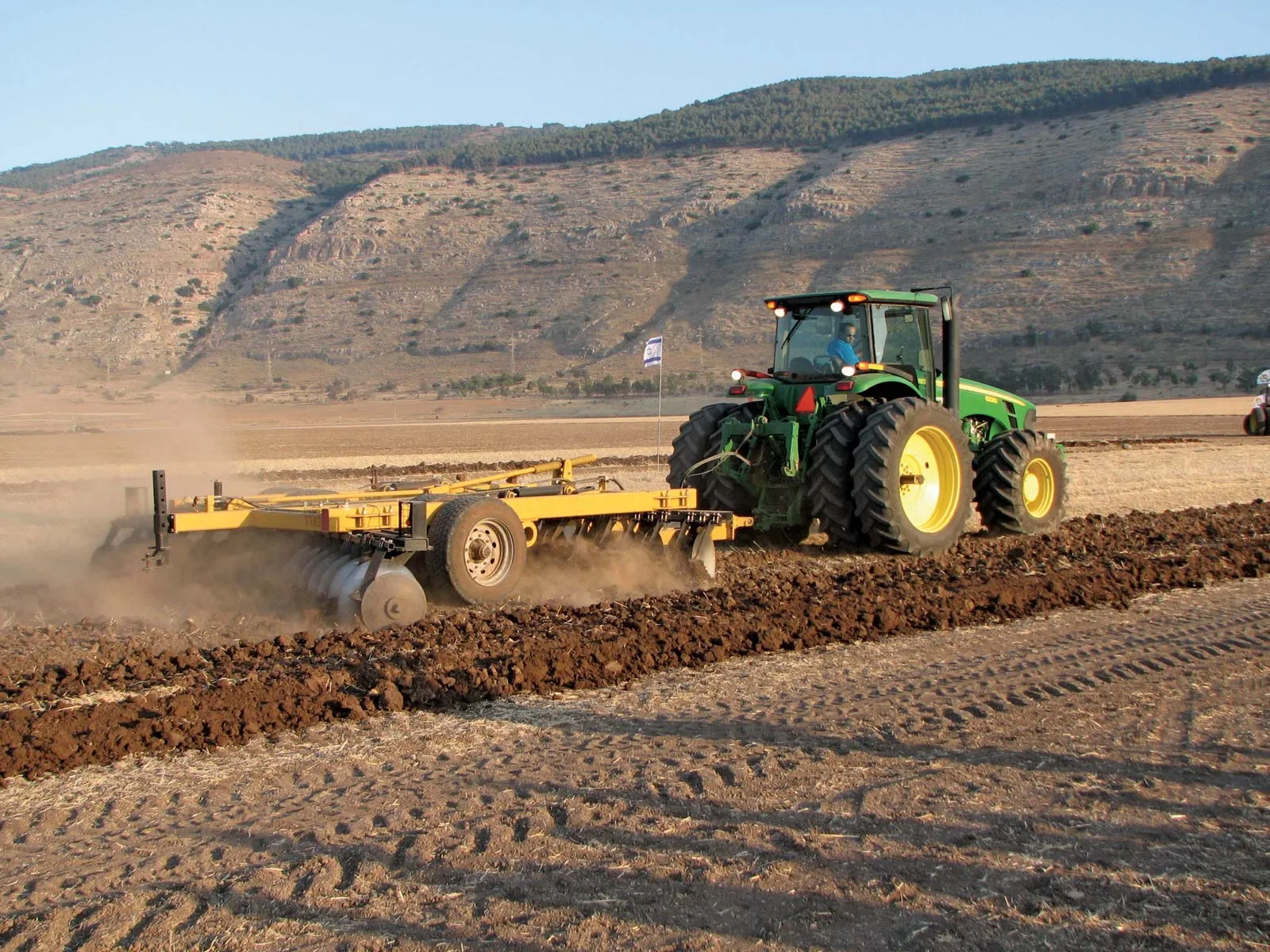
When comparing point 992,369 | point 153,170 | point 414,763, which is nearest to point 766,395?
point 414,763

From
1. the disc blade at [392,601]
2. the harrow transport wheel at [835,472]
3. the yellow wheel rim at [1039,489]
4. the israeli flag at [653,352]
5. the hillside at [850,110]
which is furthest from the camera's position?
the hillside at [850,110]

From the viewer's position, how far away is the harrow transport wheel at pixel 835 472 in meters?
9.94

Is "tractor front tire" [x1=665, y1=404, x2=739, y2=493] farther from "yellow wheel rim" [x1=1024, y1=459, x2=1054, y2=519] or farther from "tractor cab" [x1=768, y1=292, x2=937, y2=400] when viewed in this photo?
"yellow wheel rim" [x1=1024, y1=459, x2=1054, y2=519]

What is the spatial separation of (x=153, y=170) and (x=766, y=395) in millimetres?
103999

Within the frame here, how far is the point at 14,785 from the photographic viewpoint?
4883 mm

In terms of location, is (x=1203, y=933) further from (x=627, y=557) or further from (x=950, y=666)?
(x=627, y=557)

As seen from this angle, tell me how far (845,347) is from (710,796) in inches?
260

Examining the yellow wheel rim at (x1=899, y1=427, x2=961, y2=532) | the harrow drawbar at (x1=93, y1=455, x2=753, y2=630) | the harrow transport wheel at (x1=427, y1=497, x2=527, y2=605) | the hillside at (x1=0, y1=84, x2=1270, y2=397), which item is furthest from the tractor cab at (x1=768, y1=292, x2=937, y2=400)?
the hillside at (x1=0, y1=84, x2=1270, y2=397)

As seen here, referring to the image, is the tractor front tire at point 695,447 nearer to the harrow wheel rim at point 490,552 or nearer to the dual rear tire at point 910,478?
the dual rear tire at point 910,478

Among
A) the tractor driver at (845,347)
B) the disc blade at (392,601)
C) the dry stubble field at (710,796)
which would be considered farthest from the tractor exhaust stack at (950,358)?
the disc blade at (392,601)

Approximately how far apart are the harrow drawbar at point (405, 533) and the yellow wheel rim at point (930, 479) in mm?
1596

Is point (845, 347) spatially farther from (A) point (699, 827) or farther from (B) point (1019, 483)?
(A) point (699, 827)

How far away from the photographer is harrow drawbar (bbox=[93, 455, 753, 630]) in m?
7.68

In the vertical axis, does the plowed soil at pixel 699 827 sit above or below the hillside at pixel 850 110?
below
